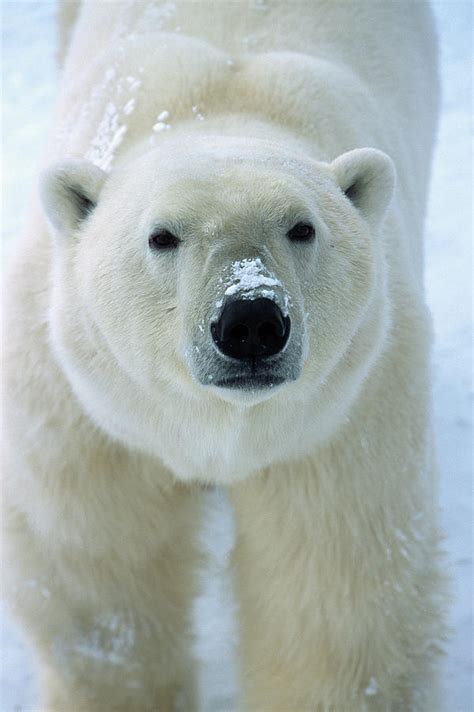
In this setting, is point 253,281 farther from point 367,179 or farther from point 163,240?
point 367,179

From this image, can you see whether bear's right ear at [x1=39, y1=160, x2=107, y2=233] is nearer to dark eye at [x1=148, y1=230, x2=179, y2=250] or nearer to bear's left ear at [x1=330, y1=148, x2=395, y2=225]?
dark eye at [x1=148, y1=230, x2=179, y2=250]

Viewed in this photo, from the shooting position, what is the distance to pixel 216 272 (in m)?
1.88

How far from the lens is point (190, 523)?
288 cm

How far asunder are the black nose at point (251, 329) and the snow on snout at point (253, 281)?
1 centimetres

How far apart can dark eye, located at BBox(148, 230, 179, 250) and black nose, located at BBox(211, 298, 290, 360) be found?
263 mm

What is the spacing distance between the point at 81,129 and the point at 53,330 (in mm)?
700

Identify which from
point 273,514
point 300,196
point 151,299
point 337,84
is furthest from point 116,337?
point 337,84

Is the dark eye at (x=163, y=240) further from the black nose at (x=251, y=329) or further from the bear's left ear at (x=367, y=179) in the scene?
the bear's left ear at (x=367, y=179)

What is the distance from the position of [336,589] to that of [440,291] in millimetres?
2570

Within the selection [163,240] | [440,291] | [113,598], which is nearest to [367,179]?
[163,240]

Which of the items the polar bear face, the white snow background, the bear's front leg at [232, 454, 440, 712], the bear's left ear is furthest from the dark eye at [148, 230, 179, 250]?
the white snow background

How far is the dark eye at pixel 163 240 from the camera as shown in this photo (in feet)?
6.66

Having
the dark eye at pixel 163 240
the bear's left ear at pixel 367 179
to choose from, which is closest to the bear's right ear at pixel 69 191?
the dark eye at pixel 163 240

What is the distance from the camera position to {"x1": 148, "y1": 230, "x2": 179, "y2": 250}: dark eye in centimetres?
203
